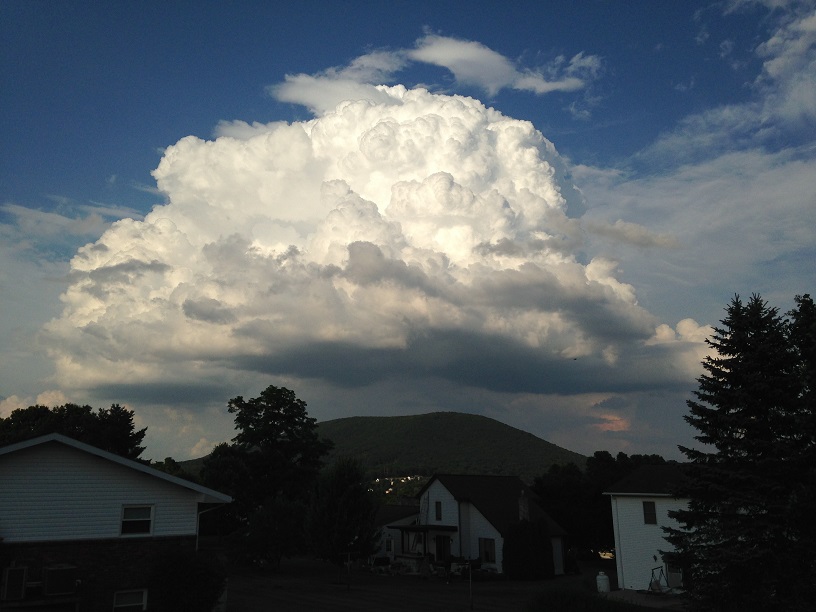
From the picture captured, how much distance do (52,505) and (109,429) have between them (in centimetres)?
4613

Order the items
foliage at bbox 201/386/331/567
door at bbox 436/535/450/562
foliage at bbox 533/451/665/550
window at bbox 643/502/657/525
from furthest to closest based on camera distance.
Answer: foliage at bbox 533/451/665/550 → foliage at bbox 201/386/331/567 → door at bbox 436/535/450/562 → window at bbox 643/502/657/525

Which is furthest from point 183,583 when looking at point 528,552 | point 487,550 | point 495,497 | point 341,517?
point 495,497

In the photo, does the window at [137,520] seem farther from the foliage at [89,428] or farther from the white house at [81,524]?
the foliage at [89,428]

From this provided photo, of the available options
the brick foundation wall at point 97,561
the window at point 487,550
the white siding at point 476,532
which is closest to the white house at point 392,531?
the white siding at point 476,532

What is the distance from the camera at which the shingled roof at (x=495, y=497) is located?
4812 centimetres

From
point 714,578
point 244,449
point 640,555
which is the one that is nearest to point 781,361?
point 714,578

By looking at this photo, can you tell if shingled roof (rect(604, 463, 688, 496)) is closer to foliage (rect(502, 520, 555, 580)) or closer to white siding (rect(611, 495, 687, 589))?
white siding (rect(611, 495, 687, 589))

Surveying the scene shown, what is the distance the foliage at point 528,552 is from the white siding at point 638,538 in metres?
7.31

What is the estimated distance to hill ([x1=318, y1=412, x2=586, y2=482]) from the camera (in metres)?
144

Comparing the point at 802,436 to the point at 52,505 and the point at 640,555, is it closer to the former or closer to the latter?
the point at 640,555

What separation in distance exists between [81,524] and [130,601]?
3.15 meters

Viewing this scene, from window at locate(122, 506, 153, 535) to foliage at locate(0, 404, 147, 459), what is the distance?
42929 millimetres

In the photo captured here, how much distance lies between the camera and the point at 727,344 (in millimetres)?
22109

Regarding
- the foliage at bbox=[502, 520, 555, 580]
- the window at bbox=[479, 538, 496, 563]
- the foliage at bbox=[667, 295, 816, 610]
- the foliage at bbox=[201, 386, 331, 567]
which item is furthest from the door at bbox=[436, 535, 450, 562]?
the foliage at bbox=[667, 295, 816, 610]
